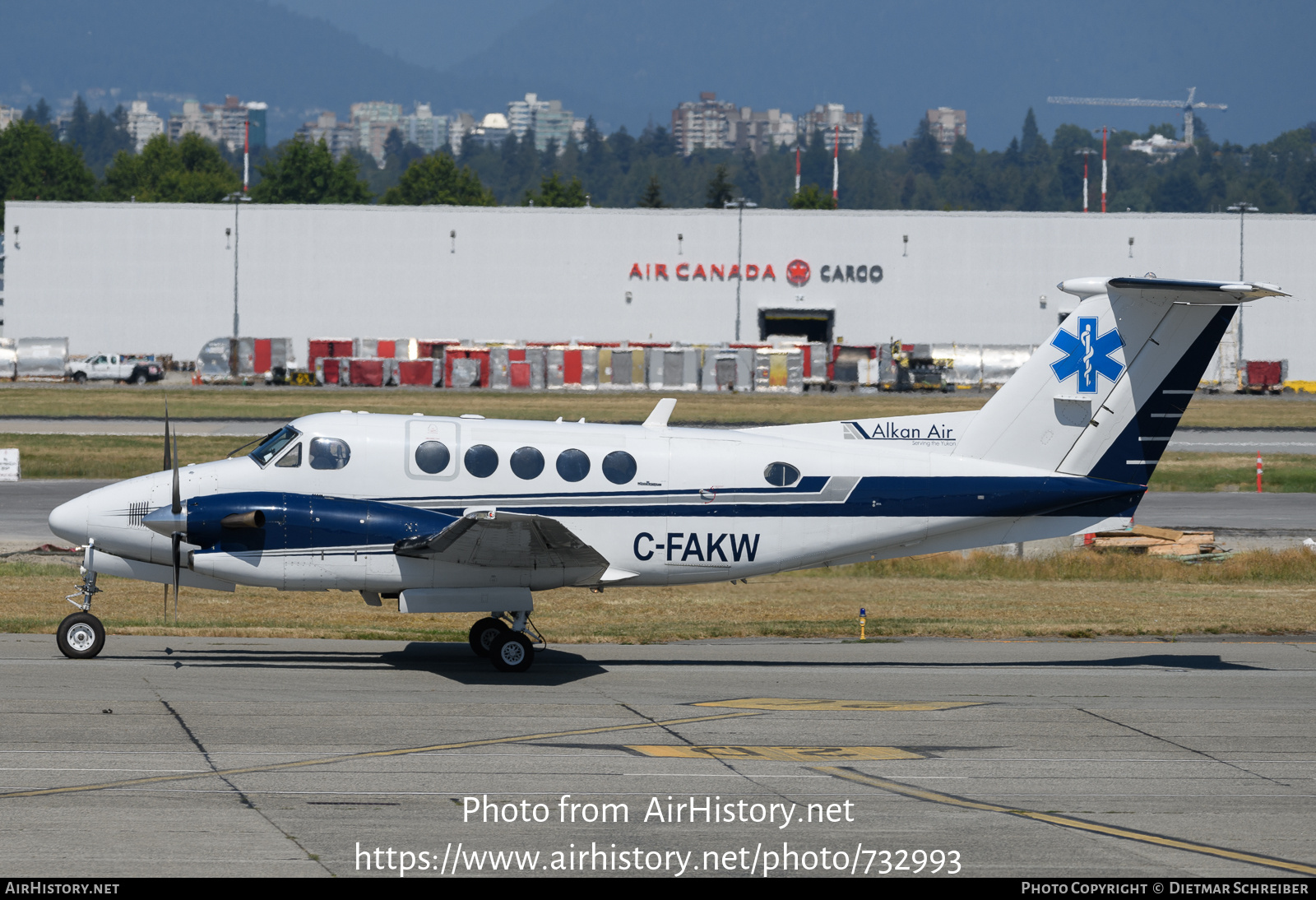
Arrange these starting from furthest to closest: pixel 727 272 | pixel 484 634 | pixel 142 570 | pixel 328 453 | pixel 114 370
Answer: pixel 727 272 → pixel 114 370 → pixel 484 634 → pixel 328 453 → pixel 142 570

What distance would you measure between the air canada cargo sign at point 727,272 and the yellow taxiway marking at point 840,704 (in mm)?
77947

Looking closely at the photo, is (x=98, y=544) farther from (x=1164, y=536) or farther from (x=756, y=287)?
(x=756, y=287)

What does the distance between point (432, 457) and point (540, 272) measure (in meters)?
75.9

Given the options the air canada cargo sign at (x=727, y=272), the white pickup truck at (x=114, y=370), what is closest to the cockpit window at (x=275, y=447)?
the white pickup truck at (x=114, y=370)

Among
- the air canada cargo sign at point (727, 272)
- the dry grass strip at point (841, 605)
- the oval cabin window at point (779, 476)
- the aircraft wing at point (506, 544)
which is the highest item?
the air canada cargo sign at point (727, 272)

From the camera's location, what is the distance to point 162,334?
9056cm

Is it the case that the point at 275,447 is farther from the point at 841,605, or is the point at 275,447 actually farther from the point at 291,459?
the point at 841,605

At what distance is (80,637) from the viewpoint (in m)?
16.1

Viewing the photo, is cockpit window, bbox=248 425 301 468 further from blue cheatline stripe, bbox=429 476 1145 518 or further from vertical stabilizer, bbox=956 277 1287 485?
vertical stabilizer, bbox=956 277 1287 485

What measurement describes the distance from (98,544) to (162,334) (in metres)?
80.0

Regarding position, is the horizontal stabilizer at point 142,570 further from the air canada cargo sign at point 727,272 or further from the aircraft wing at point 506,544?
the air canada cargo sign at point 727,272

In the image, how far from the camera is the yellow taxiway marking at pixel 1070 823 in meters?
9.72

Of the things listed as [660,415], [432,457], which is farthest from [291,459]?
[660,415]
